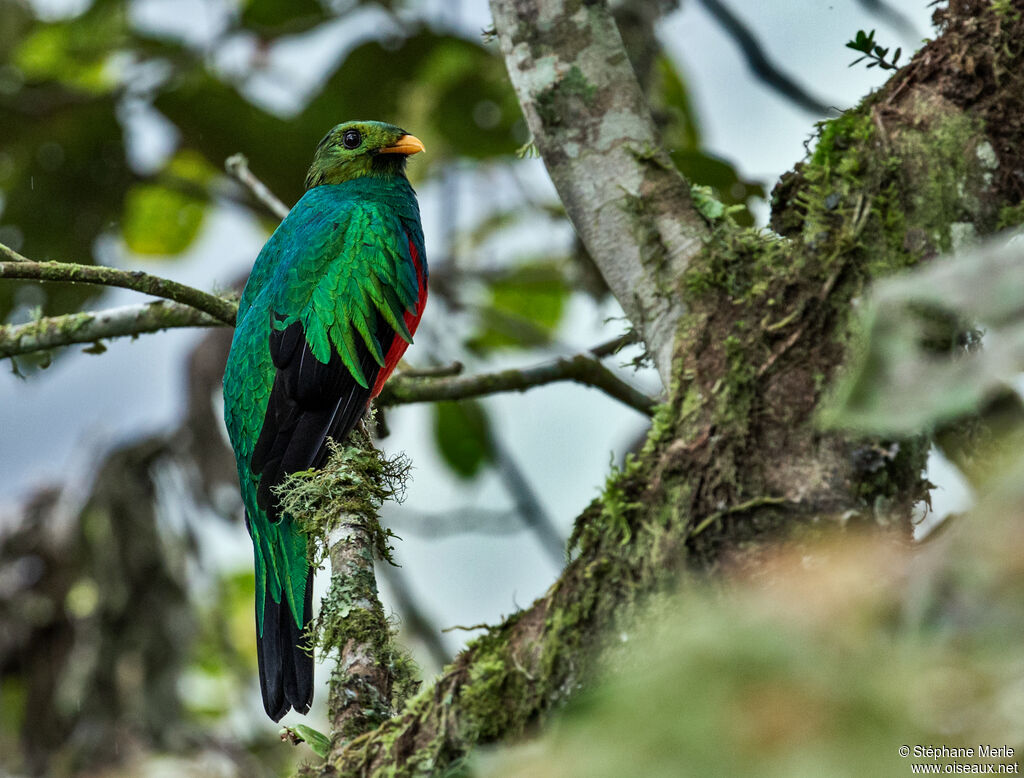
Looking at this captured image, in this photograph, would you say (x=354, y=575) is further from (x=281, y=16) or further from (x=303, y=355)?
(x=281, y=16)

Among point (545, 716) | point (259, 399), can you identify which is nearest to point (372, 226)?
point (259, 399)

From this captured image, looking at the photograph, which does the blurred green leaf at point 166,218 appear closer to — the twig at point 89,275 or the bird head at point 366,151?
the bird head at point 366,151

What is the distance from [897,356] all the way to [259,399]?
2.91 m

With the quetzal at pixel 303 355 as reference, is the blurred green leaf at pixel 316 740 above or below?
below

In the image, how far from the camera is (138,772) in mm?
4066

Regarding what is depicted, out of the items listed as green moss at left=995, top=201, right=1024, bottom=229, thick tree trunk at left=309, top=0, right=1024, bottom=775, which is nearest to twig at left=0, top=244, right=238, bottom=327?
thick tree trunk at left=309, top=0, right=1024, bottom=775

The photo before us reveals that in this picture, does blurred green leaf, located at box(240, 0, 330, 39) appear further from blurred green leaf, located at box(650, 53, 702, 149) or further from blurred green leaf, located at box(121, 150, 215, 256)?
blurred green leaf, located at box(650, 53, 702, 149)

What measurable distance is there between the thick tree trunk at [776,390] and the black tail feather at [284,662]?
1.13 meters

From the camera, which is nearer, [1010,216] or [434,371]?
[1010,216]

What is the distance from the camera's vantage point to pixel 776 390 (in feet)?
6.37

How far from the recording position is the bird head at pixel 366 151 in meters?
4.81

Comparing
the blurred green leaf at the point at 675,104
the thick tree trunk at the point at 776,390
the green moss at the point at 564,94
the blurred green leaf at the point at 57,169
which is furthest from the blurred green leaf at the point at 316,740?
A: the blurred green leaf at the point at 57,169

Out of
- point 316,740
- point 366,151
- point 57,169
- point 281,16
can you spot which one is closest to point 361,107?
point 281,16

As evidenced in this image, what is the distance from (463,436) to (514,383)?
2.20 metres
